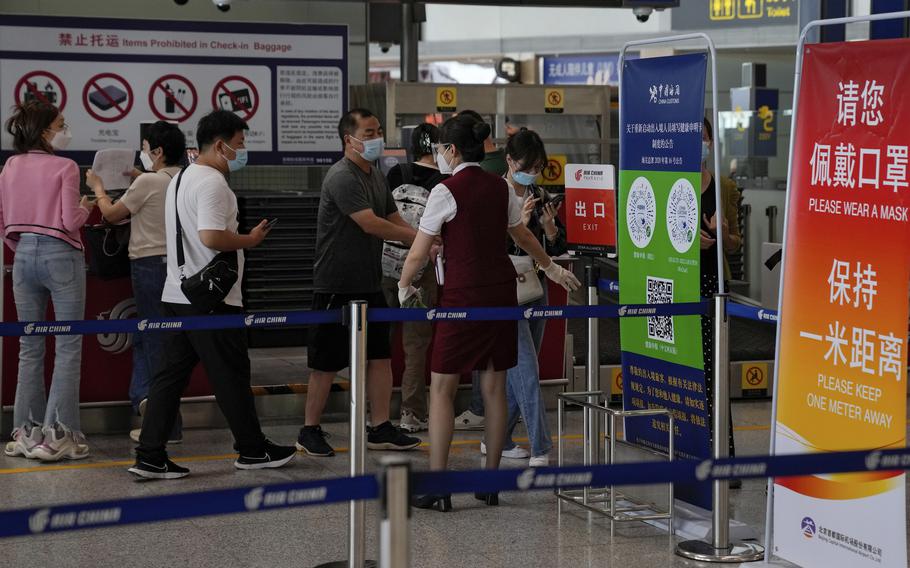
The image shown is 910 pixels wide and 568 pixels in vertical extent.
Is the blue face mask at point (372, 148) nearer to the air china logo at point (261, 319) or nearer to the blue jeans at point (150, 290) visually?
the blue jeans at point (150, 290)

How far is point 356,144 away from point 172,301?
1151mm

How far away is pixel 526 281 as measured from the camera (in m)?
6.02

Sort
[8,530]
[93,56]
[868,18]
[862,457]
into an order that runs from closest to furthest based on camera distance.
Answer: [8,530] → [862,457] → [868,18] → [93,56]

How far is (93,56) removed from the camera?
866 centimetres

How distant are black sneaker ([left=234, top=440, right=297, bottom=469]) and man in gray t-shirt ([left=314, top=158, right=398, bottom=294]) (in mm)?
808

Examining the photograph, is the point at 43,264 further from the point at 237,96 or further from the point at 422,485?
the point at 422,485

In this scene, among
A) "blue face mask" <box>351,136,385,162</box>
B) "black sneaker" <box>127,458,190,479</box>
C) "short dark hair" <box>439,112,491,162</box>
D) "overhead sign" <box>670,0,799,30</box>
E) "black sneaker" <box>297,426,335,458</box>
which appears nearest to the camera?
"short dark hair" <box>439,112,491,162</box>

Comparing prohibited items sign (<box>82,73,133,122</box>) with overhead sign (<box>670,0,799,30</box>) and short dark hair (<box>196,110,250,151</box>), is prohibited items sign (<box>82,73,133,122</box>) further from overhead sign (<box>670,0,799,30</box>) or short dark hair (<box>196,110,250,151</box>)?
overhead sign (<box>670,0,799,30</box>)

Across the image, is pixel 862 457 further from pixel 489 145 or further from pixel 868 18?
pixel 489 145

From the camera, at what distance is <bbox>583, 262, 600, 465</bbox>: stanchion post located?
5.52m

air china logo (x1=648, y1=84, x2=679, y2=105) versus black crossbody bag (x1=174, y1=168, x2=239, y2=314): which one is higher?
air china logo (x1=648, y1=84, x2=679, y2=105)

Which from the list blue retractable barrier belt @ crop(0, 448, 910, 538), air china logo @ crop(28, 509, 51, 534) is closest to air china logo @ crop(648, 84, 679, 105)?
blue retractable barrier belt @ crop(0, 448, 910, 538)

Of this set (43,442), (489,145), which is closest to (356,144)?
(489,145)

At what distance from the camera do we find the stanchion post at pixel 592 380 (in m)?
5.52
